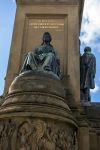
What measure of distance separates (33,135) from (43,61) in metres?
3.94

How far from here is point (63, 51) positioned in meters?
14.2

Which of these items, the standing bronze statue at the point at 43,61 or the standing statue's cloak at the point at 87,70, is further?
the standing statue's cloak at the point at 87,70

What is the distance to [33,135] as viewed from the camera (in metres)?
9.39

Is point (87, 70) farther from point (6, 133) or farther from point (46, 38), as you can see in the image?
point (6, 133)

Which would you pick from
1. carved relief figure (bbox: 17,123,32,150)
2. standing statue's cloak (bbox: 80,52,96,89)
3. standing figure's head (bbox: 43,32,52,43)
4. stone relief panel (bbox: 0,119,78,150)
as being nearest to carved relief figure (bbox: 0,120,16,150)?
stone relief panel (bbox: 0,119,78,150)

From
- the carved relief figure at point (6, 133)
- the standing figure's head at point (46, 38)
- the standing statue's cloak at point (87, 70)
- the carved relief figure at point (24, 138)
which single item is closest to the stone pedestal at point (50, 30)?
the standing statue's cloak at point (87, 70)

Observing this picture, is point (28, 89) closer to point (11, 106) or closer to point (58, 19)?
point (11, 106)

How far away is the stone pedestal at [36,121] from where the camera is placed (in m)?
9.41

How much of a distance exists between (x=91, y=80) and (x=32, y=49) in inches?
117

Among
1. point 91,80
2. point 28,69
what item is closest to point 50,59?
point 28,69

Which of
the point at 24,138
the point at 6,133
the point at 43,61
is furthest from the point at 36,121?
the point at 43,61

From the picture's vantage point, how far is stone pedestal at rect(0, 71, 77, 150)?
9.41 m

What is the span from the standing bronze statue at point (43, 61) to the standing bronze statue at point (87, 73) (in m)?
1.80

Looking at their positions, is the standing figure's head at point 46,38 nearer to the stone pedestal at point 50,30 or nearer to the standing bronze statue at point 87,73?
the stone pedestal at point 50,30
